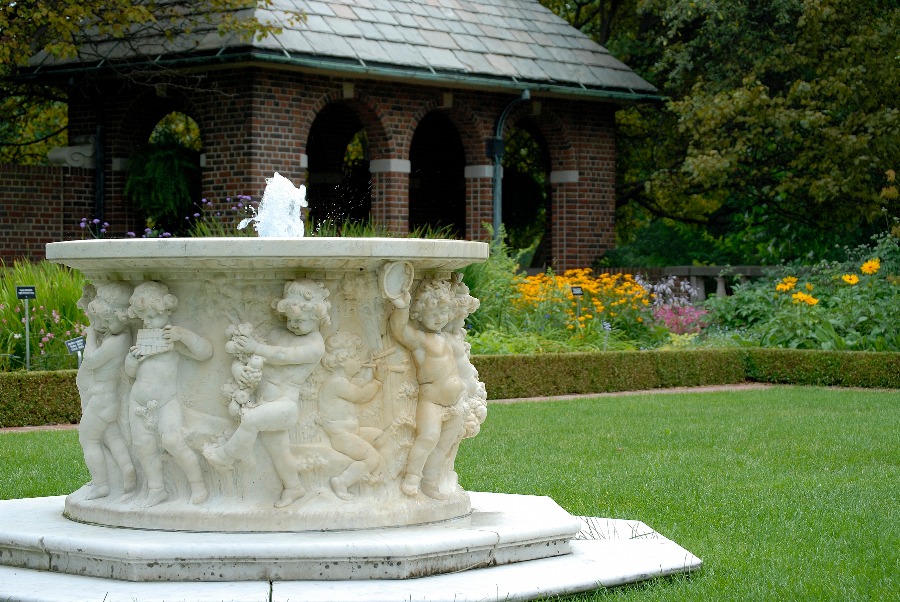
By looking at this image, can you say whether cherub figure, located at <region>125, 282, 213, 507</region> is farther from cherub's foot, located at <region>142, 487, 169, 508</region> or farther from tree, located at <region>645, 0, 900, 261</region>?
tree, located at <region>645, 0, 900, 261</region>

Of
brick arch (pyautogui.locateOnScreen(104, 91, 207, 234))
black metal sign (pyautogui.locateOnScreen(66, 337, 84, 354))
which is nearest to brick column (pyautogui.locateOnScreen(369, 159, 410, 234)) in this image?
brick arch (pyautogui.locateOnScreen(104, 91, 207, 234))

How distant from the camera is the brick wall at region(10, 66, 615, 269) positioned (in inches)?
691

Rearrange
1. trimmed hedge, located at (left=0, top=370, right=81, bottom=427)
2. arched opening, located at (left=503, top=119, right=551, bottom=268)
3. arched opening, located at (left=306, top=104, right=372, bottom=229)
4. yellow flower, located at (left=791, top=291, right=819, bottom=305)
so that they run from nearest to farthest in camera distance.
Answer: trimmed hedge, located at (left=0, top=370, right=81, bottom=427)
yellow flower, located at (left=791, top=291, right=819, bottom=305)
arched opening, located at (left=306, top=104, right=372, bottom=229)
arched opening, located at (left=503, top=119, right=551, bottom=268)

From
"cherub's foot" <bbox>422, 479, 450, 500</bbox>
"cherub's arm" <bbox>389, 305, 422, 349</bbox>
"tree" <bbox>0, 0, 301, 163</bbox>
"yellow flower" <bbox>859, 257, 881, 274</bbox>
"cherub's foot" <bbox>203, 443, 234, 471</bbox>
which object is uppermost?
"tree" <bbox>0, 0, 301, 163</bbox>

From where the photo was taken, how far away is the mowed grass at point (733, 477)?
224 inches

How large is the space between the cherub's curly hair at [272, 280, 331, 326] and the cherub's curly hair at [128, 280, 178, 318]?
17.3 inches

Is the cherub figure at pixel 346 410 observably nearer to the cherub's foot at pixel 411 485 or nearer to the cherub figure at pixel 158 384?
the cherub's foot at pixel 411 485

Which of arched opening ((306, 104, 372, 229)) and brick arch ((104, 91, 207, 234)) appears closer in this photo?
brick arch ((104, 91, 207, 234))

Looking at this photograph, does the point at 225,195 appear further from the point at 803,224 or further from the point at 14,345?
the point at 803,224

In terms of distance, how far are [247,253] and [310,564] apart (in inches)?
48.3

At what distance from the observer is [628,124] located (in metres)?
25.5

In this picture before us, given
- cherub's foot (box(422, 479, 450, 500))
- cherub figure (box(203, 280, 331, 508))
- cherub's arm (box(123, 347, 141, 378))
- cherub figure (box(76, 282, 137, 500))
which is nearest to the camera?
cherub figure (box(203, 280, 331, 508))

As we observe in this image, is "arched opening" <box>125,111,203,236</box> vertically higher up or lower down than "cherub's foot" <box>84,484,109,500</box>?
higher up

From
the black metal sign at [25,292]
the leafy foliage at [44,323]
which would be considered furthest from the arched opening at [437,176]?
the black metal sign at [25,292]
